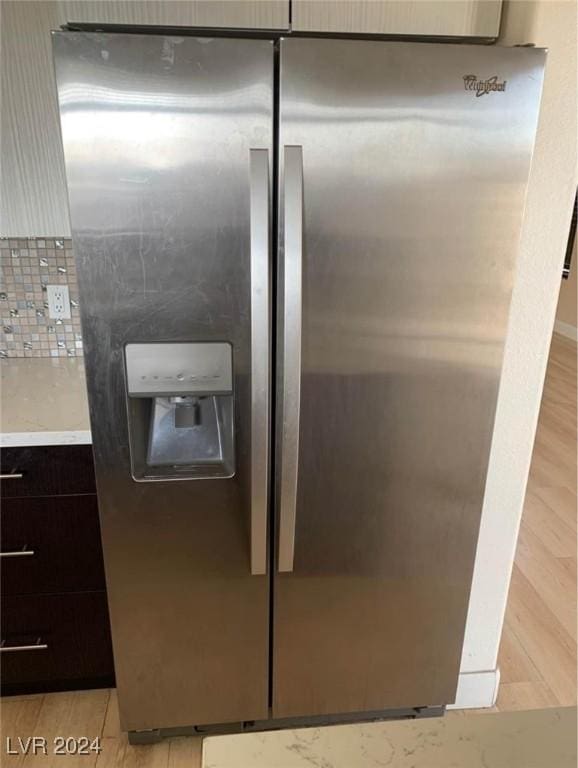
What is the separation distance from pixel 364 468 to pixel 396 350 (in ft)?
0.97

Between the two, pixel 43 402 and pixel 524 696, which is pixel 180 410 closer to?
pixel 43 402

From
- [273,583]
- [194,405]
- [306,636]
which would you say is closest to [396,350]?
[194,405]

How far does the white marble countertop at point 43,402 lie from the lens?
149cm

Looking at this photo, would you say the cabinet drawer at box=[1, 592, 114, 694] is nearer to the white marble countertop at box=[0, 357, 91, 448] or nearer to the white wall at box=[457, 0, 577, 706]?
the white marble countertop at box=[0, 357, 91, 448]

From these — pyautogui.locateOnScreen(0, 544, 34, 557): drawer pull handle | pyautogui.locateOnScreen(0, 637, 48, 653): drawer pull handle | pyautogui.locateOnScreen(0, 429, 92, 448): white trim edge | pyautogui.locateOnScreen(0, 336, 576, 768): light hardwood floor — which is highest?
pyautogui.locateOnScreen(0, 429, 92, 448): white trim edge

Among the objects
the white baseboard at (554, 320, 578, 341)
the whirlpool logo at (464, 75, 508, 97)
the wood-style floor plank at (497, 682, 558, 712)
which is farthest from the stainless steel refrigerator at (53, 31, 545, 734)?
the white baseboard at (554, 320, 578, 341)

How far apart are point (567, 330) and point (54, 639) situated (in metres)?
5.51

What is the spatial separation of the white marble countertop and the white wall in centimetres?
112

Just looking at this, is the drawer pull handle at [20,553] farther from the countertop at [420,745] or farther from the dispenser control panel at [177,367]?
the countertop at [420,745]

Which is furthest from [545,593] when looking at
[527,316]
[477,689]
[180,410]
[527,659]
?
[180,410]

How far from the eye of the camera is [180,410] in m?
1.42

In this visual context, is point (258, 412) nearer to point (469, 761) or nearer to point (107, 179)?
point (107, 179)

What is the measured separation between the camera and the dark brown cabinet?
1.56 m

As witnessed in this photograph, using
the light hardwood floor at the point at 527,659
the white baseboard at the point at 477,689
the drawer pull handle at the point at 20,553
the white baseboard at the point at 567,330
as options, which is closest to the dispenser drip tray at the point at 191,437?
the drawer pull handle at the point at 20,553
